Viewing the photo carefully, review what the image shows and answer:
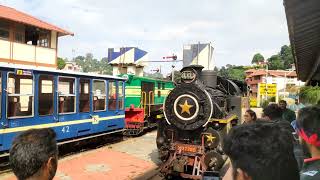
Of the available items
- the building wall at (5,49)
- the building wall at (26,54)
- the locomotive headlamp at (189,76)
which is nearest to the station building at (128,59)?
the building wall at (26,54)

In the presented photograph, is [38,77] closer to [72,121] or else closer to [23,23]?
[72,121]

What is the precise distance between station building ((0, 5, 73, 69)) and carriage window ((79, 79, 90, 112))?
31.0 ft

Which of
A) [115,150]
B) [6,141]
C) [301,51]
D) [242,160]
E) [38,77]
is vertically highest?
[301,51]

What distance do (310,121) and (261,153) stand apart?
2.87ft

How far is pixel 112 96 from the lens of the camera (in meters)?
15.3

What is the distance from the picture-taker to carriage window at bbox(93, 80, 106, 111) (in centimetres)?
1395

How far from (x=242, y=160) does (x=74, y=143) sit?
11306mm

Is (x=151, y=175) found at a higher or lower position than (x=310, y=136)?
lower

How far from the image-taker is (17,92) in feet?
32.9

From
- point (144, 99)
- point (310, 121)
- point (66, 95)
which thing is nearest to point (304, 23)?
point (310, 121)

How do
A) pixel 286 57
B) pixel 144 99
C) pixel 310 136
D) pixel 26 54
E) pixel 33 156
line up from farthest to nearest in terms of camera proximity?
pixel 286 57 → pixel 26 54 → pixel 144 99 → pixel 310 136 → pixel 33 156

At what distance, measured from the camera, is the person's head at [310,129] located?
105 inches

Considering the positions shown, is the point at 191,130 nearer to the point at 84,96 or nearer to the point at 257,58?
the point at 84,96

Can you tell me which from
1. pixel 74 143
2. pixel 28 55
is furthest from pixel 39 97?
pixel 28 55
